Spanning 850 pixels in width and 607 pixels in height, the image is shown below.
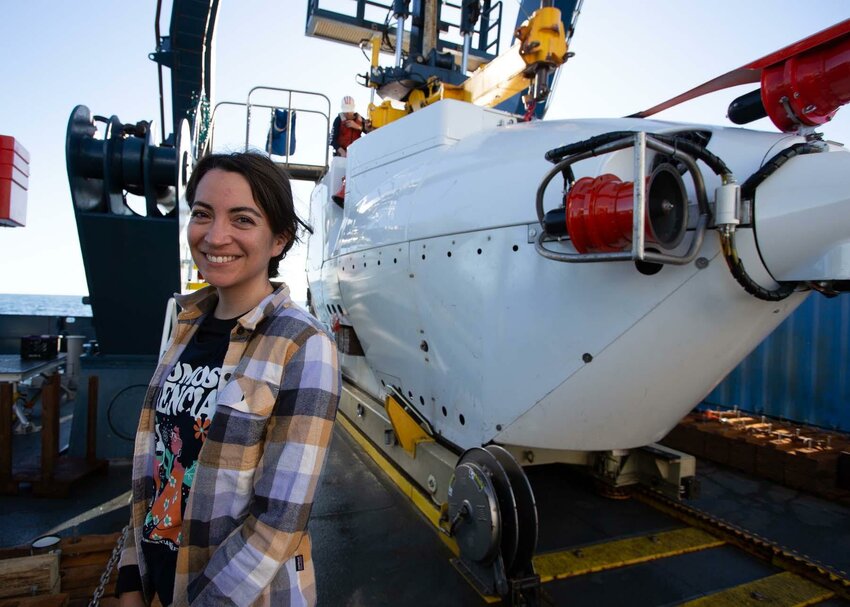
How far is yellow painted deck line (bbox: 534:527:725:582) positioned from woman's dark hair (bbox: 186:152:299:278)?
2234mm

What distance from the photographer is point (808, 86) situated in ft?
5.90

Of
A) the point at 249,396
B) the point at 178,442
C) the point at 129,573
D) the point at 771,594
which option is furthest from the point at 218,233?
the point at 771,594

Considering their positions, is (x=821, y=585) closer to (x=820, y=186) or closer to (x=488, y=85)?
(x=820, y=186)

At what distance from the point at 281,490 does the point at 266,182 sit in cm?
72

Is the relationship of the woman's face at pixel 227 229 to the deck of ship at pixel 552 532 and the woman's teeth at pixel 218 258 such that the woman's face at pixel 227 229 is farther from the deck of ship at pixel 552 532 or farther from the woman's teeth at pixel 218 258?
the deck of ship at pixel 552 532

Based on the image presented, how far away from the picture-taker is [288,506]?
101cm

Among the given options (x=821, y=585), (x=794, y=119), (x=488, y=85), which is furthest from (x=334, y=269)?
(x=821, y=585)

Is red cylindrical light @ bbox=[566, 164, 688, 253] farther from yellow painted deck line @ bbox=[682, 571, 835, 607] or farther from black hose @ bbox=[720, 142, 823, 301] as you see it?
yellow painted deck line @ bbox=[682, 571, 835, 607]

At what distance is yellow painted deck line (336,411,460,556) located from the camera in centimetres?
279

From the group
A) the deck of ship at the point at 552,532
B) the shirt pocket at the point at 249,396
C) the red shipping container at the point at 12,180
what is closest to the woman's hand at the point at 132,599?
the shirt pocket at the point at 249,396

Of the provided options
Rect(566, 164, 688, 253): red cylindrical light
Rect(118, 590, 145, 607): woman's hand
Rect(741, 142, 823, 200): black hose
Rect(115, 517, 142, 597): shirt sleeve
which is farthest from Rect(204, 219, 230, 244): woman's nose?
Rect(741, 142, 823, 200): black hose

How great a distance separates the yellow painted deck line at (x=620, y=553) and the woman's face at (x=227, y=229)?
224 centimetres

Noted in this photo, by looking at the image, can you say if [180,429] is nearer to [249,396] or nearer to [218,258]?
[249,396]

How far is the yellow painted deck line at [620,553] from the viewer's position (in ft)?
8.73
